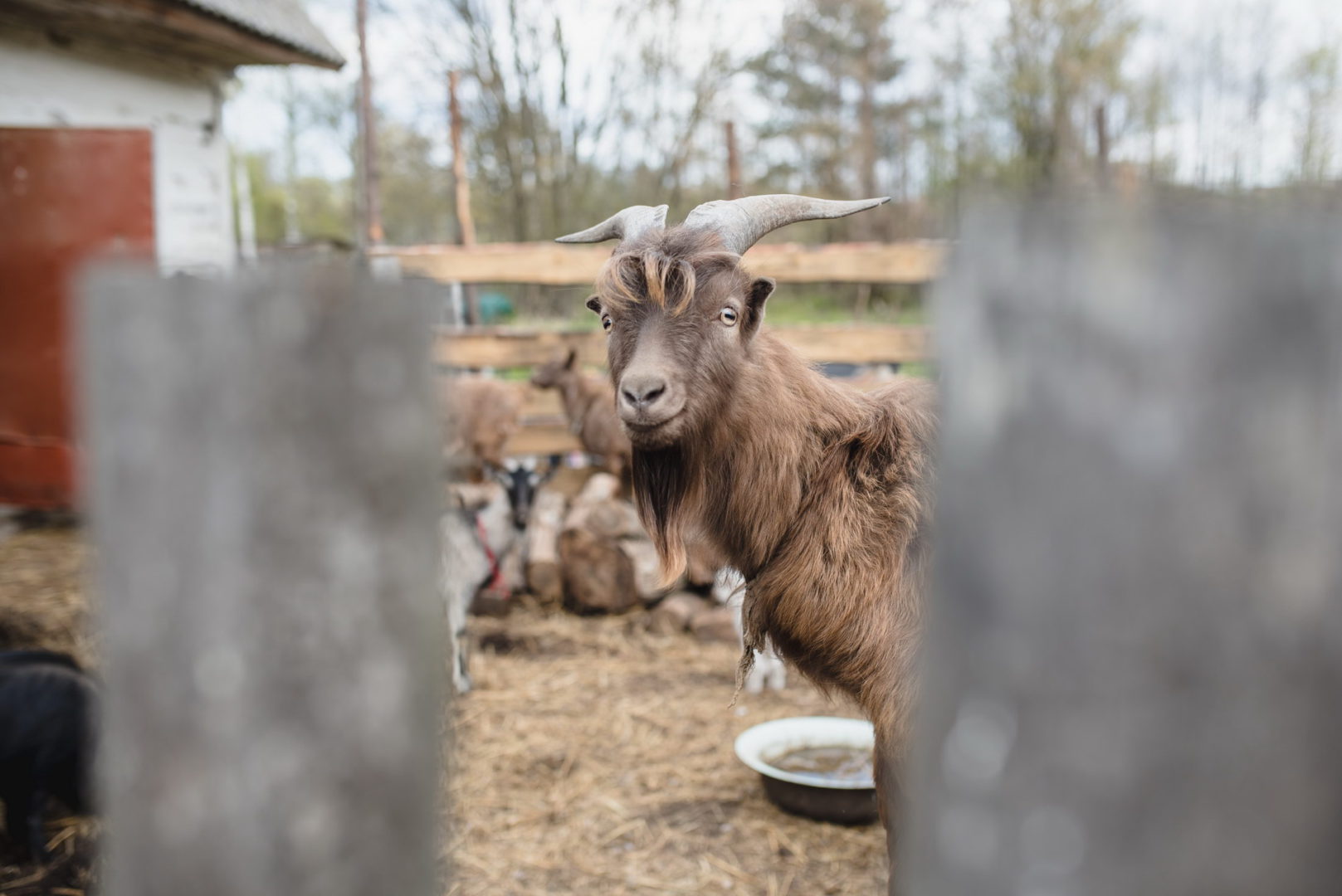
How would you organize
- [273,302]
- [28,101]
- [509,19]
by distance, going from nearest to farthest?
[273,302], [28,101], [509,19]

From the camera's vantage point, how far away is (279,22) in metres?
7.56

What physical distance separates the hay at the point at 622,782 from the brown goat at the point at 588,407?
180 centimetres

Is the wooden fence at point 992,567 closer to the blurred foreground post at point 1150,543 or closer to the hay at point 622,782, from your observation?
the blurred foreground post at point 1150,543

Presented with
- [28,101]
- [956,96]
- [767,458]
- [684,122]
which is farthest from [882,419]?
[956,96]

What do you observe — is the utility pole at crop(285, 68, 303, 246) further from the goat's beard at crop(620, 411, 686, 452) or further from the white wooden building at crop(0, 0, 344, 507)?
the goat's beard at crop(620, 411, 686, 452)

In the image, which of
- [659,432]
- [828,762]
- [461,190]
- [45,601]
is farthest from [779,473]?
[461,190]

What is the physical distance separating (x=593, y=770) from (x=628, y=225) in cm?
299

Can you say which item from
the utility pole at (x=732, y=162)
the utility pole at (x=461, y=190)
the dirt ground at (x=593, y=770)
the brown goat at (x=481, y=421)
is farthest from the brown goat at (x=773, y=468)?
the utility pole at (x=461, y=190)

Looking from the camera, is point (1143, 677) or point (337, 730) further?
point (337, 730)

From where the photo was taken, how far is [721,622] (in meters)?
6.87

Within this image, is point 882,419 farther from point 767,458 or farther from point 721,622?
point 721,622

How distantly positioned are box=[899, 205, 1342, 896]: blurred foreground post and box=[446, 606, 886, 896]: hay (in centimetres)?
275

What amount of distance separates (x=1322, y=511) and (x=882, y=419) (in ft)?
8.53

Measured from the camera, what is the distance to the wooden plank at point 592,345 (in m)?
7.81
